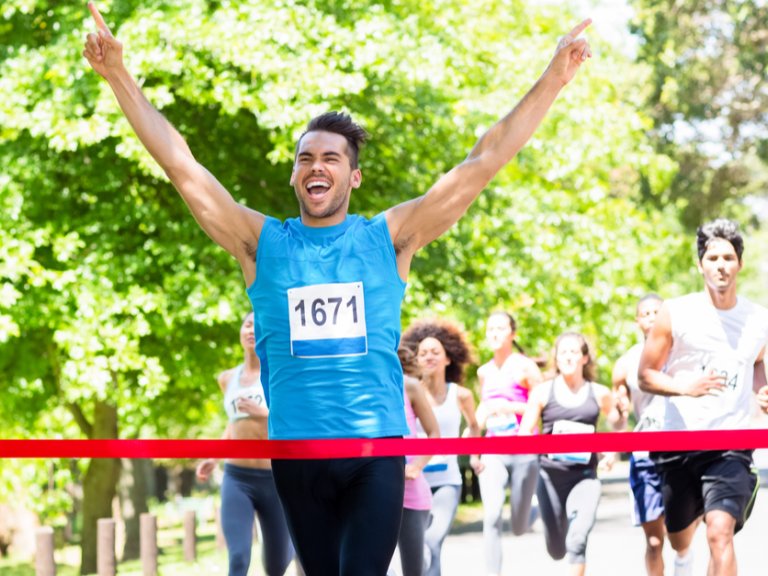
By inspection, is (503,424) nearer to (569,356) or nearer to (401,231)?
(569,356)

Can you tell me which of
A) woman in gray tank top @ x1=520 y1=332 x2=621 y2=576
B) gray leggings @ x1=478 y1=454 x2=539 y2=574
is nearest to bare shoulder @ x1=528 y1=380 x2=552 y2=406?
woman in gray tank top @ x1=520 y1=332 x2=621 y2=576

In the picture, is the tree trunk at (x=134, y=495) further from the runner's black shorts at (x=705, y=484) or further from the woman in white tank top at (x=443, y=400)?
the runner's black shorts at (x=705, y=484)

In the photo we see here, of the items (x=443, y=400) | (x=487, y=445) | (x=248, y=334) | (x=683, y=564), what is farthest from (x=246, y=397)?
(x=487, y=445)

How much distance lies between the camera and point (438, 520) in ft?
25.5

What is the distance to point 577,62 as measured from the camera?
4.20 metres

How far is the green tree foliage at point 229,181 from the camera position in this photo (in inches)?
527

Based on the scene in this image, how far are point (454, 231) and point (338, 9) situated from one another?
2.90 meters

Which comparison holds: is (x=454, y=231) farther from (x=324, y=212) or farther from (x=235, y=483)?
(x=324, y=212)

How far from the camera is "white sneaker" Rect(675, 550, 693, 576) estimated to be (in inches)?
267

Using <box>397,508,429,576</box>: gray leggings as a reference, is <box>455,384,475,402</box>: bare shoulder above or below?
above

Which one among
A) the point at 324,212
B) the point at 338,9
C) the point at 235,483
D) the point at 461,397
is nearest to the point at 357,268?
the point at 324,212

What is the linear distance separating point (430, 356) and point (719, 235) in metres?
2.57

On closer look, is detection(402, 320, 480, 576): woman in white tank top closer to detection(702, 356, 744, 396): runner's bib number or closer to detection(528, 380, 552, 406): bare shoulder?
detection(528, 380, 552, 406): bare shoulder

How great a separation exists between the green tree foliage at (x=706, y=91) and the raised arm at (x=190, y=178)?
22673mm
